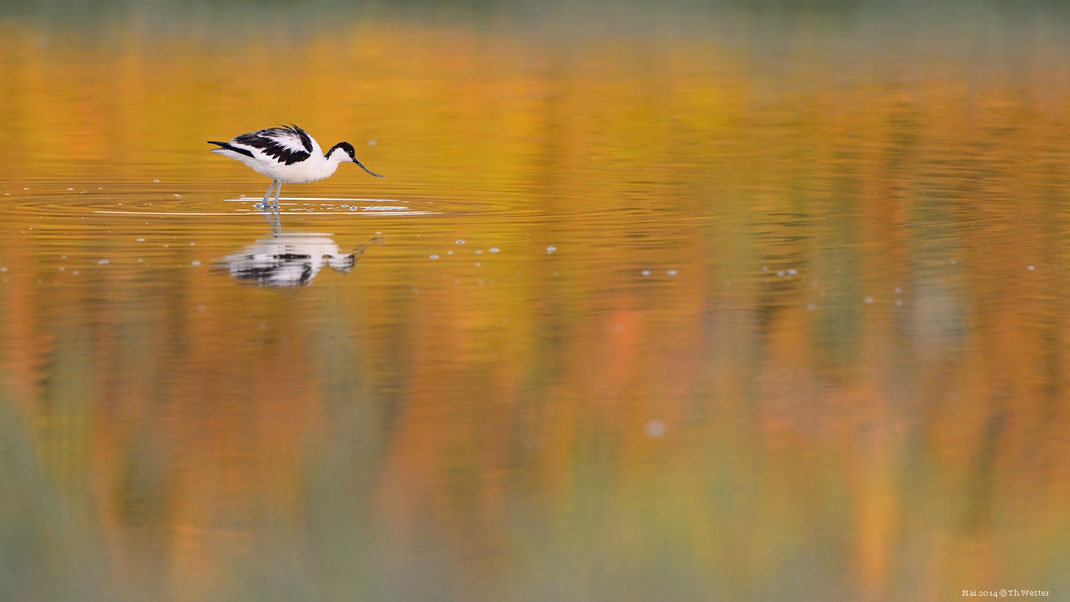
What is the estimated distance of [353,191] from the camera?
1780 cm

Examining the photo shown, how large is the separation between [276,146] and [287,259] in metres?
2.63

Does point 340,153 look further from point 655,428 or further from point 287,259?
point 655,428

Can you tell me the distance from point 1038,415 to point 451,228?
658 cm

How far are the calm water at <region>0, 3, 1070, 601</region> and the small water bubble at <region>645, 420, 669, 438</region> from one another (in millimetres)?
12

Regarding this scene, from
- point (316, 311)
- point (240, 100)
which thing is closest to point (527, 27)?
point (240, 100)

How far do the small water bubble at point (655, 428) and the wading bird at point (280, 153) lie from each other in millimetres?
7302

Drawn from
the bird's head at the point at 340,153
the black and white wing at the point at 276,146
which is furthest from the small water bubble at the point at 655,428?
the bird's head at the point at 340,153

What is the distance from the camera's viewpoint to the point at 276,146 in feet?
51.2

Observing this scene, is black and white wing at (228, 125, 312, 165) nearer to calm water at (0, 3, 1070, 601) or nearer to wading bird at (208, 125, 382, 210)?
wading bird at (208, 125, 382, 210)

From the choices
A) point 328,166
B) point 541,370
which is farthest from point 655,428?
point 328,166

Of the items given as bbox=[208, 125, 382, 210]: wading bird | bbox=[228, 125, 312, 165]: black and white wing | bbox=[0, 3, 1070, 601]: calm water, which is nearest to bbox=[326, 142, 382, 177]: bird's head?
bbox=[208, 125, 382, 210]: wading bird

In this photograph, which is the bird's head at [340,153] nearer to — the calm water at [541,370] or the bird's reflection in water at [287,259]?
the calm water at [541,370]

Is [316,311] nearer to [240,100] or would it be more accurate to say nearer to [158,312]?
[158,312]

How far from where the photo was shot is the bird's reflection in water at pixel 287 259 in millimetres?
12453
